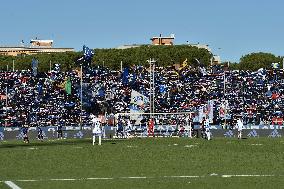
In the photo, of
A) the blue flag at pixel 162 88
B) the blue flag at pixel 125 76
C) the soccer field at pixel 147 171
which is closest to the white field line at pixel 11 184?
the soccer field at pixel 147 171

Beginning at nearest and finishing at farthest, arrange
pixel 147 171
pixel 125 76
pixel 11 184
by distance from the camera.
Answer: pixel 11 184 < pixel 147 171 < pixel 125 76

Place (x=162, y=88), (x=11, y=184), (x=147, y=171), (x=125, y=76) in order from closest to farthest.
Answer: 1. (x=11, y=184)
2. (x=147, y=171)
3. (x=125, y=76)
4. (x=162, y=88)

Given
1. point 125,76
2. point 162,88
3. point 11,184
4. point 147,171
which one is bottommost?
point 11,184

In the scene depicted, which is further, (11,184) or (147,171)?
(147,171)

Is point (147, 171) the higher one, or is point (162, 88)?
point (162, 88)

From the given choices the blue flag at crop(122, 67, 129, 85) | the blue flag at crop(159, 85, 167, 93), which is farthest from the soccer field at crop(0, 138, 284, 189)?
the blue flag at crop(159, 85, 167, 93)

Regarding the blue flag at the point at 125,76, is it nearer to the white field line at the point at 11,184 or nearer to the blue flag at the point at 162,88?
the blue flag at the point at 162,88

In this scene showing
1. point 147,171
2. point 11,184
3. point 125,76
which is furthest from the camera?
point 125,76

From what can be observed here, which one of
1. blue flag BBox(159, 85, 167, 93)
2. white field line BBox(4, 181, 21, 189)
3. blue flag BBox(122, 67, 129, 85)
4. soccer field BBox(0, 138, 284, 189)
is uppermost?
blue flag BBox(122, 67, 129, 85)

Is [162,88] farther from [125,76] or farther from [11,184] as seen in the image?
[11,184]

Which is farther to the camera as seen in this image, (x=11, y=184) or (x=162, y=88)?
(x=162, y=88)

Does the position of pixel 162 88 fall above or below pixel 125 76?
below

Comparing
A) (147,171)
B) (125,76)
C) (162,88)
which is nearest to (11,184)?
(147,171)

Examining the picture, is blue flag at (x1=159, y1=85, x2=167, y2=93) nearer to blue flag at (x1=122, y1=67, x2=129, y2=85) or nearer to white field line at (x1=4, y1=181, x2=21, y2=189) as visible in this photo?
blue flag at (x1=122, y1=67, x2=129, y2=85)
